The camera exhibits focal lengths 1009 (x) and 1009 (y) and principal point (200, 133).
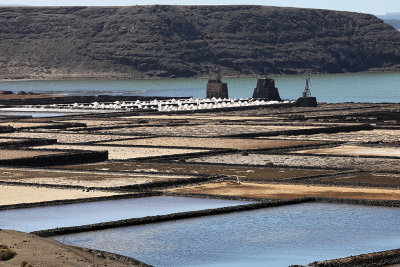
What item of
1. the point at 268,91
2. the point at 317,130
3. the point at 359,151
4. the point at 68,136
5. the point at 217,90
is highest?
the point at 217,90

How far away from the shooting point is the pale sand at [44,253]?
20.3m

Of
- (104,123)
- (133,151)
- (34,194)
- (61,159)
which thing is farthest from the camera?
(104,123)

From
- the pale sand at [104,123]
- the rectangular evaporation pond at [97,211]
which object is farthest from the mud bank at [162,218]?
the pale sand at [104,123]

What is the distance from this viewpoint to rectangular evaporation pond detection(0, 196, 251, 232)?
1088 inches

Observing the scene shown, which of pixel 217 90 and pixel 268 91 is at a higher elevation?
pixel 217 90

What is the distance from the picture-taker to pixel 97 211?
30.0 metres

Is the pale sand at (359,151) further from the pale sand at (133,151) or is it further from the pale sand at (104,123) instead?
the pale sand at (104,123)

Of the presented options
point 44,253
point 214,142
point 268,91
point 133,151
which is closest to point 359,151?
point 214,142

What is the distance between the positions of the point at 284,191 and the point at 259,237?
28.3 feet

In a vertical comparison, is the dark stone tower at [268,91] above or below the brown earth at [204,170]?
above

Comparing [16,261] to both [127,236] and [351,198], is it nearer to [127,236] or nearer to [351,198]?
[127,236]

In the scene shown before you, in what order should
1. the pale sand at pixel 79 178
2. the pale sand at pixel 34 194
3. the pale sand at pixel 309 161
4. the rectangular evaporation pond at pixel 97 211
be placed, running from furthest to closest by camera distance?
the pale sand at pixel 309 161 → the pale sand at pixel 79 178 → the pale sand at pixel 34 194 → the rectangular evaporation pond at pixel 97 211

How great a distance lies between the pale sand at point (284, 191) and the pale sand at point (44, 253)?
35.8 ft

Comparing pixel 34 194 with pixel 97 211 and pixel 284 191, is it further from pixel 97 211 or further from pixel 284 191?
pixel 284 191
